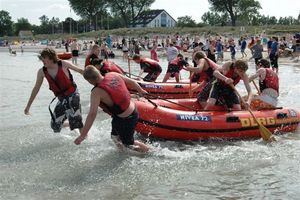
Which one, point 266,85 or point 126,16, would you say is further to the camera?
point 126,16

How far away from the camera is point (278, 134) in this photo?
25.9ft

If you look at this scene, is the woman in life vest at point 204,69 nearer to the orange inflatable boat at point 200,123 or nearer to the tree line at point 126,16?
the orange inflatable boat at point 200,123

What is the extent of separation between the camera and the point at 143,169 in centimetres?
596

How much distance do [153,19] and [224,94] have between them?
78974 millimetres

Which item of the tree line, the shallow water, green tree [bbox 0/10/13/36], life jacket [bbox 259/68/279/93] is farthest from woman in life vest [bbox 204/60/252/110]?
green tree [bbox 0/10/13/36]

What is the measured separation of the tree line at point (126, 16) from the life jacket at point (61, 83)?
5519cm

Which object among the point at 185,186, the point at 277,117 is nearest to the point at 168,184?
the point at 185,186

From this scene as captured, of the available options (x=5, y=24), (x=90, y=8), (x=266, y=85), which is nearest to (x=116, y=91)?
(x=266, y=85)

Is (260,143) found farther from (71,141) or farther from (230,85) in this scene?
(71,141)

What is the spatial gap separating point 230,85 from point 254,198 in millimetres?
2818

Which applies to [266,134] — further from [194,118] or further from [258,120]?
[194,118]

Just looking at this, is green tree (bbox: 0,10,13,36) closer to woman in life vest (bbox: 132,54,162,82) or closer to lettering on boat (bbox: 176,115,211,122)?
woman in life vest (bbox: 132,54,162,82)

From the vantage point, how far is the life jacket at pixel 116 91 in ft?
17.9

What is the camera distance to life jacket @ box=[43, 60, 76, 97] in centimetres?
639
